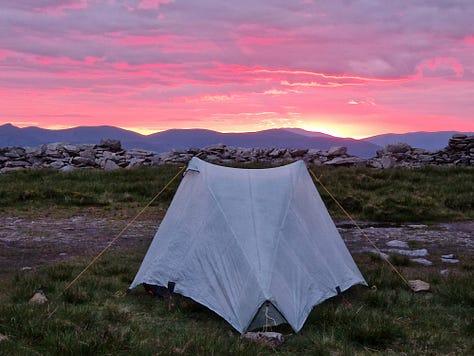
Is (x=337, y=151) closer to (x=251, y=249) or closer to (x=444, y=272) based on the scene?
(x=444, y=272)

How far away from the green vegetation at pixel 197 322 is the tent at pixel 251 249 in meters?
0.29

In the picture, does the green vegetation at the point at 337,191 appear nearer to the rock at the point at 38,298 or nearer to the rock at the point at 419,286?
the rock at the point at 419,286

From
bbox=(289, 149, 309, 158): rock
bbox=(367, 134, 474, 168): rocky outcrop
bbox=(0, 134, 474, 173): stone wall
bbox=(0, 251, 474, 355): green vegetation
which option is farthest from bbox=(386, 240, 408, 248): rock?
bbox=(289, 149, 309, 158): rock

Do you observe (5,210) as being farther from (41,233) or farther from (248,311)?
(248,311)

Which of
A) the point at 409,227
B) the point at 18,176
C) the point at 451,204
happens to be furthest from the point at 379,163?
the point at 18,176

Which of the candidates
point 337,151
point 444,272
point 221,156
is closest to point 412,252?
point 444,272

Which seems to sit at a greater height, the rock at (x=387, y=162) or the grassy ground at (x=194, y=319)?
the rock at (x=387, y=162)

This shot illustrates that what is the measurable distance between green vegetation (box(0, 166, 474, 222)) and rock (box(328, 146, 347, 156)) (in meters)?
7.18

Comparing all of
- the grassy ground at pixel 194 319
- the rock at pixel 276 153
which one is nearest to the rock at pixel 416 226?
the grassy ground at pixel 194 319

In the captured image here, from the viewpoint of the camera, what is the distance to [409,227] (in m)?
15.5

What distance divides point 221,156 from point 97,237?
17846 millimetres

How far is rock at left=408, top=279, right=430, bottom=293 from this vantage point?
9164 mm

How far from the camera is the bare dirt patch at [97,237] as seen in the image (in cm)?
1190

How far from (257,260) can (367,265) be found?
4107 mm
